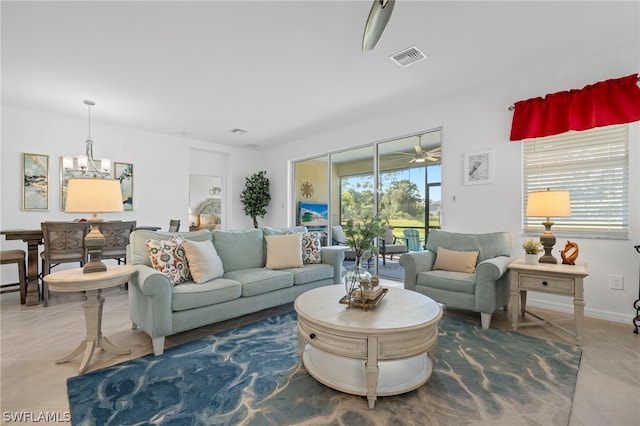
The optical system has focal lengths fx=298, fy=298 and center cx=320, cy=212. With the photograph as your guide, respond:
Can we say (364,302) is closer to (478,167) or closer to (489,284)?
(489,284)

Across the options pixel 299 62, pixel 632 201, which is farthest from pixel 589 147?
pixel 299 62

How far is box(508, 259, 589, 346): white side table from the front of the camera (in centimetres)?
246

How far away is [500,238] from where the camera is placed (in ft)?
10.7

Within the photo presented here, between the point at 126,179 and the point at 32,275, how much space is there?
2241 mm

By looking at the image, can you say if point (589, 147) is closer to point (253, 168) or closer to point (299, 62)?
point (299, 62)

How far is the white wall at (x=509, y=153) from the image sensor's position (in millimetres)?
2867

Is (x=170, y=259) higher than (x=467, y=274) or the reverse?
higher

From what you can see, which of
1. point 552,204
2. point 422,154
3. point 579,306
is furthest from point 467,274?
point 422,154

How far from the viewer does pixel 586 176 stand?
3113 millimetres

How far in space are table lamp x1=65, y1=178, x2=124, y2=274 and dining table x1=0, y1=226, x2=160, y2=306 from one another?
213 centimetres

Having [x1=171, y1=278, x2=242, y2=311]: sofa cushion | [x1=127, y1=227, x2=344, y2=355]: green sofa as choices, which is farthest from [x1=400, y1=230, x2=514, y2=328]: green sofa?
[x1=171, y1=278, x2=242, y2=311]: sofa cushion

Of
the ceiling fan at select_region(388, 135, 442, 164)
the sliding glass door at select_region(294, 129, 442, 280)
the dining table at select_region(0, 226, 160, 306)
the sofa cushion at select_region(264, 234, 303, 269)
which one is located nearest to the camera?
the sofa cushion at select_region(264, 234, 303, 269)

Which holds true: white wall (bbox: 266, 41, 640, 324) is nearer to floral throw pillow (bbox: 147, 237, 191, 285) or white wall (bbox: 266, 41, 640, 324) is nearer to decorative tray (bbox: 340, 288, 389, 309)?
decorative tray (bbox: 340, 288, 389, 309)

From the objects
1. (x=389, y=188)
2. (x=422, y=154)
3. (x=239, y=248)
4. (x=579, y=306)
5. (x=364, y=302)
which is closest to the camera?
(x=364, y=302)
